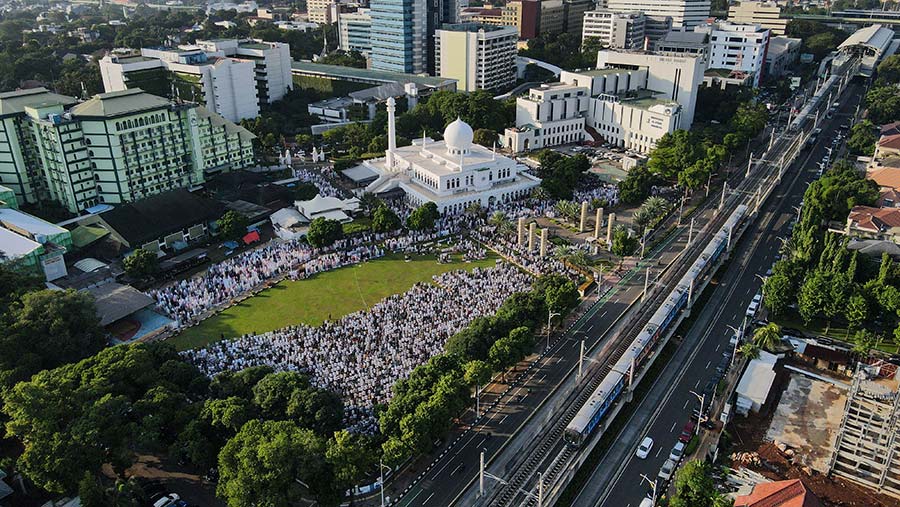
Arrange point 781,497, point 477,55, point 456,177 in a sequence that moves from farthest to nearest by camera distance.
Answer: point 477,55
point 456,177
point 781,497

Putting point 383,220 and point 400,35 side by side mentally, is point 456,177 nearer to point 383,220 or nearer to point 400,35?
point 383,220

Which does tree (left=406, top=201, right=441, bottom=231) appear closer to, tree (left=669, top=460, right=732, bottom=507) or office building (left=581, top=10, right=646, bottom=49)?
tree (left=669, top=460, right=732, bottom=507)

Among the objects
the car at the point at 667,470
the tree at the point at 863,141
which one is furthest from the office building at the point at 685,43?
the car at the point at 667,470

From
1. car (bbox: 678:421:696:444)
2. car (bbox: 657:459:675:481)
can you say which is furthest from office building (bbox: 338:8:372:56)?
car (bbox: 657:459:675:481)

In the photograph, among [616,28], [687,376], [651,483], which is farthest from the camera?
[616,28]

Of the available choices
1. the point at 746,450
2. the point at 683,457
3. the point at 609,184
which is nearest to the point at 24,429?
the point at 683,457

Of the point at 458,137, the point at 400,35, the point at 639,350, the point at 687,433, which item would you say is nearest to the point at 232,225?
the point at 458,137
